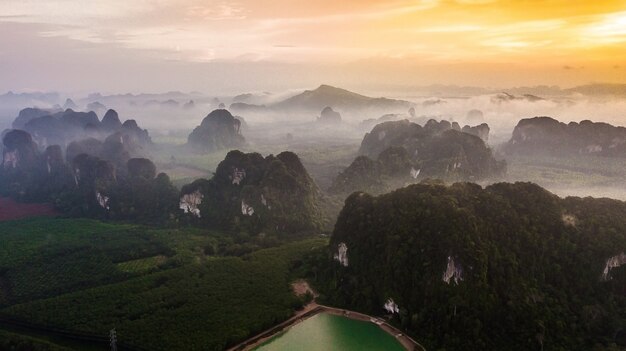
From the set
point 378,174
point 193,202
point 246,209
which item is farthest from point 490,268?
point 193,202

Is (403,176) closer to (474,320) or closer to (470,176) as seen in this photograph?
(470,176)

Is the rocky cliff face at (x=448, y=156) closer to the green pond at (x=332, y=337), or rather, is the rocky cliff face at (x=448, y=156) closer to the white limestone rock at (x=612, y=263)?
the white limestone rock at (x=612, y=263)

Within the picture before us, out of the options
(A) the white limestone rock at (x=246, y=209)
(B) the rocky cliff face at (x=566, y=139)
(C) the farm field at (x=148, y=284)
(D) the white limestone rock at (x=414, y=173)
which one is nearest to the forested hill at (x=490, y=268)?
(C) the farm field at (x=148, y=284)

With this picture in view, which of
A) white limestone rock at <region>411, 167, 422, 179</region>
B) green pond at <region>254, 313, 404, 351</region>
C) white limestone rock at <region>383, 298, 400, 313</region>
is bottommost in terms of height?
green pond at <region>254, 313, 404, 351</region>

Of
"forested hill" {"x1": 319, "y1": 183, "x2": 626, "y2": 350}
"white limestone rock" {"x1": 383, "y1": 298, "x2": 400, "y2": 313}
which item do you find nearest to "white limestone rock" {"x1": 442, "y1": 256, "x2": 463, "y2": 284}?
"forested hill" {"x1": 319, "y1": 183, "x2": 626, "y2": 350}

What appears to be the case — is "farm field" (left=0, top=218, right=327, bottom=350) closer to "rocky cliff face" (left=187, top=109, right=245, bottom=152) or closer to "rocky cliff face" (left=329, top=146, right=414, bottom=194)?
"rocky cliff face" (left=329, top=146, right=414, bottom=194)
